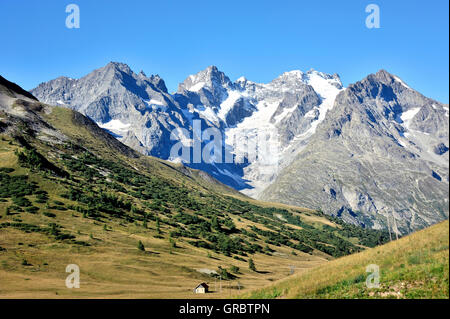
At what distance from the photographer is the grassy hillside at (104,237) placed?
6944 cm

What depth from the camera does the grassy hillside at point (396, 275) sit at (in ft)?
73.1

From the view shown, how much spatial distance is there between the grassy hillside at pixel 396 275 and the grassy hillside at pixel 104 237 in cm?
2181

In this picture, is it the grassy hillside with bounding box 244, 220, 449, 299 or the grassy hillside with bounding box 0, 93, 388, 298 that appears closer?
the grassy hillside with bounding box 244, 220, 449, 299

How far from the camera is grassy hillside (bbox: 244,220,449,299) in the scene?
73.1ft

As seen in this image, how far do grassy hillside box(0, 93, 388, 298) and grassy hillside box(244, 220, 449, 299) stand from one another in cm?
2181

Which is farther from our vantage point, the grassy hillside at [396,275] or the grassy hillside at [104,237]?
the grassy hillside at [104,237]

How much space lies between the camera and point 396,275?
81.8 ft

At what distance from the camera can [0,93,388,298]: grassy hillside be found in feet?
228

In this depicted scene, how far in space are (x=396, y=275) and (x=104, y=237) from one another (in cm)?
9146

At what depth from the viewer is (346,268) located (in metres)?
30.9
